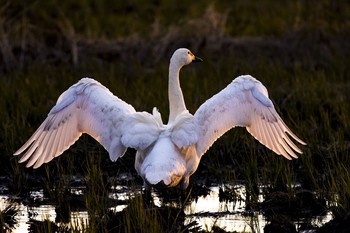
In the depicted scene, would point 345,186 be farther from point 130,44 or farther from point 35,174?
point 130,44

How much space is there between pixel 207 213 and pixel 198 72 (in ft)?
22.2

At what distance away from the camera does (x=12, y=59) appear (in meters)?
14.8

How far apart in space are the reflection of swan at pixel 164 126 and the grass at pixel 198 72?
311mm

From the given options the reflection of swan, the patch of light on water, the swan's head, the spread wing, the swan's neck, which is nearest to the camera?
the patch of light on water

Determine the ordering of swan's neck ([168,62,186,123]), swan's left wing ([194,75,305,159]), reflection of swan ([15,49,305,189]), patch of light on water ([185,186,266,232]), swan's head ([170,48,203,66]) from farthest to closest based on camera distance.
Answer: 1. swan's head ([170,48,203,66])
2. swan's neck ([168,62,186,123])
3. swan's left wing ([194,75,305,159])
4. reflection of swan ([15,49,305,189])
5. patch of light on water ([185,186,266,232])

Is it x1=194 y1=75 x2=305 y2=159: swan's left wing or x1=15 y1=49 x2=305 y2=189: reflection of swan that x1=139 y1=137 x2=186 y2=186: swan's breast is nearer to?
x1=15 y1=49 x2=305 y2=189: reflection of swan

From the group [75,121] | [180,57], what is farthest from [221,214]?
[180,57]

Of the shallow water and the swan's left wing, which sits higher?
the swan's left wing

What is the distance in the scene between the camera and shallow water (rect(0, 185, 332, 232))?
23.6 feet

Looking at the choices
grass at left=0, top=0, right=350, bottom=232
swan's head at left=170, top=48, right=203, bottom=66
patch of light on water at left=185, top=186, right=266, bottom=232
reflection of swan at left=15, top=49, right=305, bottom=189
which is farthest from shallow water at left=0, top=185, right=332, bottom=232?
swan's head at left=170, top=48, right=203, bottom=66

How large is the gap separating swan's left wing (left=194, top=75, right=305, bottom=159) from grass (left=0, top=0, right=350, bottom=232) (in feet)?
0.94

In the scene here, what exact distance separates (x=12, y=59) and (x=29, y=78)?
5.12 feet

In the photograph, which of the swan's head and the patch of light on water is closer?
the patch of light on water

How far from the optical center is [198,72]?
14297 mm
